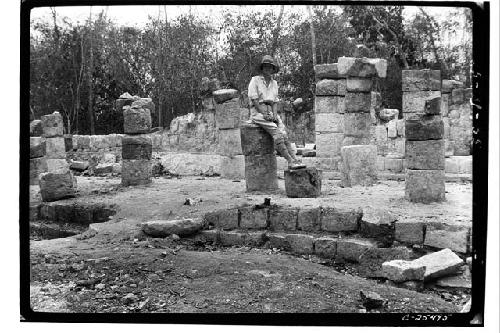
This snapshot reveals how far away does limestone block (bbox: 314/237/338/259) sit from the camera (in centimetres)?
694

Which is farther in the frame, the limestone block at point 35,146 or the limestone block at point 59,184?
the limestone block at point 59,184

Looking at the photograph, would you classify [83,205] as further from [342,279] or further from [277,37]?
[342,279]

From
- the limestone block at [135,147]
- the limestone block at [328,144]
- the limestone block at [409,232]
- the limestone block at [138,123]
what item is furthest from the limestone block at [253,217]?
the limestone block at [328,144]

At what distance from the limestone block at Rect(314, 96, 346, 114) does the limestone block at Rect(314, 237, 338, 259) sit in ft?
22.4

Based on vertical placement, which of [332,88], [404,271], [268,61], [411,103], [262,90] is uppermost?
[332,88]

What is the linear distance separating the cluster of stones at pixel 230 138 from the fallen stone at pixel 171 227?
4.39m

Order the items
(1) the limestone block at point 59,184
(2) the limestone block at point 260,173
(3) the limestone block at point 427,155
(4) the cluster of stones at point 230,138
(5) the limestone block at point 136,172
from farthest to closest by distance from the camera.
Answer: (4) the cluster of stones at point 230,138 → (5) the limestone block at point 136,172 → (2) the limestone block at point 260,173 → (1) the limestone block at point 59,184 → (3) the limestone block at point 427,155

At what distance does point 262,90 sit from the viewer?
333 inches

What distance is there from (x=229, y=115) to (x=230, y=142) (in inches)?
19.6

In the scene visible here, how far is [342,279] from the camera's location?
18.5 ft

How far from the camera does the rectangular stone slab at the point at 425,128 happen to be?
8.23 metres

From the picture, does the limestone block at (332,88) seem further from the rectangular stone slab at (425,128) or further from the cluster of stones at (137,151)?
the rectangular stone slab at (425,128)

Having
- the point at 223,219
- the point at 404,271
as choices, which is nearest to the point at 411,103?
the point at 223,219

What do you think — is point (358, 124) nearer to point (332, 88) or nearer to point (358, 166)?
point (332, 88)
